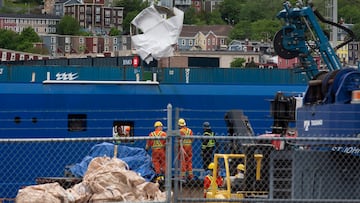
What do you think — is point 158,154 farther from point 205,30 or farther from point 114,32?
point 114,32

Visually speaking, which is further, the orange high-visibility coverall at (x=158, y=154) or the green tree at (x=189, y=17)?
the green tree at (x=189, y=17)

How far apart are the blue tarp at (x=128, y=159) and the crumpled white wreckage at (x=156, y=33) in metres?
6.83

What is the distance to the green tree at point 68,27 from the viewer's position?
18175 cm

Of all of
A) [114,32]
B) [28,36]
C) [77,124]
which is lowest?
[77,124]

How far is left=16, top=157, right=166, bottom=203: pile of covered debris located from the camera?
1477 cm

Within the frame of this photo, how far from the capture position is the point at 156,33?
94.0ft

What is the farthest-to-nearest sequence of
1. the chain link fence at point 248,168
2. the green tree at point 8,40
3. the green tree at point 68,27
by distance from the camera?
the green tree at point 68,27 → the green tree at point 8,40 → the chain link fence at point 248,168

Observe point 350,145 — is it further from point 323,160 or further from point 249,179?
point 249,179

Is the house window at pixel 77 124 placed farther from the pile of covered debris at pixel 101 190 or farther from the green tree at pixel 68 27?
the green tree at pixel 68 27

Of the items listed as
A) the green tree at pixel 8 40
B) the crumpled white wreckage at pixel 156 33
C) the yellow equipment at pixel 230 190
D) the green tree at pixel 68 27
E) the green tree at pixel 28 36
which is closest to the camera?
the yellow equipment at pixel 230 190

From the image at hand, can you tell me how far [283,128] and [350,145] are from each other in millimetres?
6716

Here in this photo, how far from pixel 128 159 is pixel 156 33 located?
26.2 feet

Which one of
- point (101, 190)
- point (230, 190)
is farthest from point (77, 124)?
point (101, 190)

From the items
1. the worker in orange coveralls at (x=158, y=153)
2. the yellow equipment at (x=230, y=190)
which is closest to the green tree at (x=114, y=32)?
the worker in orange coveralls at (x=158, y=153)
